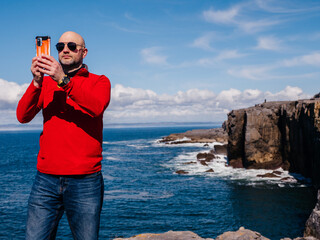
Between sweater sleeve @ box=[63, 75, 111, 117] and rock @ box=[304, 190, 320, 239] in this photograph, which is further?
rock @ box=[304, 190, 320, 239]

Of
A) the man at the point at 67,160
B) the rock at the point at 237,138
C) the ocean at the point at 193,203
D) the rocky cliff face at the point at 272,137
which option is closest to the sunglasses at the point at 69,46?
the man at the point at 67,160

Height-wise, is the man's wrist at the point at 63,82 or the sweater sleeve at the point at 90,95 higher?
the man's wrist at the point at 63,82

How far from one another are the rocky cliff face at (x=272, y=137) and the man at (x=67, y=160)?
30432 millimetres

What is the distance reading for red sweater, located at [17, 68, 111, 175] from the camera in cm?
289

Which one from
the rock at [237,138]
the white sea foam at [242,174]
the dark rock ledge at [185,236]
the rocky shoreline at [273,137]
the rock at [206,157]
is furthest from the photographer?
the rock at [206,157]

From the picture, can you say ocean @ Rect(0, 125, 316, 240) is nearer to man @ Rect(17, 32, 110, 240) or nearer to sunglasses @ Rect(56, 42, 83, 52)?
man @ Rect(17, 32, 110, 240)

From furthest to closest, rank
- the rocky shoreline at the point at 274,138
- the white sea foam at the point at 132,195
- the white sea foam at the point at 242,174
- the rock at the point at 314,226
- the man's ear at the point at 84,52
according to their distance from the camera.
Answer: the white sea foam at the point at 242,174 → the rocky shoreline at the point at 274,138 → the white sea foam at the point at 132,195 → the rock at the point at 314,226 → the man's ear at the point at 84,52

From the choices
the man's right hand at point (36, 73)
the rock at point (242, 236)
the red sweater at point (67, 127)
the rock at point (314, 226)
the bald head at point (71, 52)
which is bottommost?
the rock at point (314, 226)

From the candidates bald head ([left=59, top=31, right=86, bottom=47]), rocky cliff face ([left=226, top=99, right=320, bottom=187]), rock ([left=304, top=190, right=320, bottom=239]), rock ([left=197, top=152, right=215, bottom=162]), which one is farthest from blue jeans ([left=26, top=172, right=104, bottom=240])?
rock ([left=197, top=152, right=215, bottom=162])

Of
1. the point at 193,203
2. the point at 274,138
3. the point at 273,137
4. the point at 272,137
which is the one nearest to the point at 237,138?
the point at 272,137

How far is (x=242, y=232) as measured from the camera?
10320mm

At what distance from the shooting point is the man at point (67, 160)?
9.52 feet

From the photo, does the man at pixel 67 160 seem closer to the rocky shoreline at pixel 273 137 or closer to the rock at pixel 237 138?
the rocky shoreline at pixel 273 137

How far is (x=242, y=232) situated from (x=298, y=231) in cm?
1003
